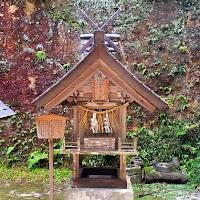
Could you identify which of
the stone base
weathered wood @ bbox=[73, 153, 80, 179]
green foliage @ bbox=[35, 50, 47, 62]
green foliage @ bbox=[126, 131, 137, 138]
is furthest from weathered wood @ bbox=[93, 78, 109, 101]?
green foliage @ bbox=[35, 50, 47, 62]

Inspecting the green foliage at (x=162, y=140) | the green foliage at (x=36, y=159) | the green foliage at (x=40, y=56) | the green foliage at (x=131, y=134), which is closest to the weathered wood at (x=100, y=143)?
the green foliage at (x=162, y=140)

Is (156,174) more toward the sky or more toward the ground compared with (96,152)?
more toward the ground

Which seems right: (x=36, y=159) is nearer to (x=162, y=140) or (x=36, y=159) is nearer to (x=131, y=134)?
(x=131, y=134)

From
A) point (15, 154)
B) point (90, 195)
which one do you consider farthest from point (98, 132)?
point (15, 154)

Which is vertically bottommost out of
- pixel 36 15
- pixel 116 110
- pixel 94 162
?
pixel 94 162

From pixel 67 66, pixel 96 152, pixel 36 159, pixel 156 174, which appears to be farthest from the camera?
pixel 67 66

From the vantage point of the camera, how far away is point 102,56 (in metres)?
4.89

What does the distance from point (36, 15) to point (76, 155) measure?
9375mm

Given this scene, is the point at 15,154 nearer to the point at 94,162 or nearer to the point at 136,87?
the point at 94,162

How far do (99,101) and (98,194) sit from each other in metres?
1.71

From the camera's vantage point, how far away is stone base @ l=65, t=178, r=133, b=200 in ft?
17.5

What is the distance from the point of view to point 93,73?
16.7ft

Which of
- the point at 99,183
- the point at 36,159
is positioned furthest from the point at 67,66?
the point at 99,183

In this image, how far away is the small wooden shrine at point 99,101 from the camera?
4906 mm
